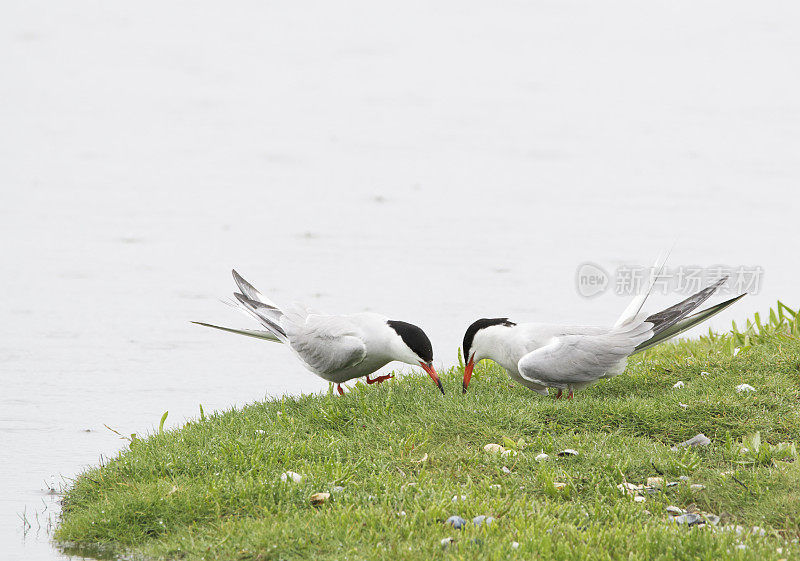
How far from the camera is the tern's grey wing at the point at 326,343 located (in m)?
6.44

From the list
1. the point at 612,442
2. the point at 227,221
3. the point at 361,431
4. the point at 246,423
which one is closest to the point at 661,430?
the point at 612,442

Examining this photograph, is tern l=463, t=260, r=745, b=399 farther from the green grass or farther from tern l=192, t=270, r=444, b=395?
tern l=192, t=270, r=444, b=395

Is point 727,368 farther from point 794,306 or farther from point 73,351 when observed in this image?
point 73,351

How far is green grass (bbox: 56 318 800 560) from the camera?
14.6 feet

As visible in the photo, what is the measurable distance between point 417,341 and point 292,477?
1.53 m

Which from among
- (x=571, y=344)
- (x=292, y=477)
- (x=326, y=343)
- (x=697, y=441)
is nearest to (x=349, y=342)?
(x=326, y=343)

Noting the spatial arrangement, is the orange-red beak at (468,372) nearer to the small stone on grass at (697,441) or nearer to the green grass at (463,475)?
the green grass at (463,475)

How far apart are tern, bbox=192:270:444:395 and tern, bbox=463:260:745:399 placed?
35cm

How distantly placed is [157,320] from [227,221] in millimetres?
2608

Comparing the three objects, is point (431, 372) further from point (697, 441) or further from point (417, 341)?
point (697, 441)

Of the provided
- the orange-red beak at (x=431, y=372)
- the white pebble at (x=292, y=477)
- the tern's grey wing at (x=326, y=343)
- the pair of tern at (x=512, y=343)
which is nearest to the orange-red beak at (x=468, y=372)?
the pair of tern at (x=512, y=343)

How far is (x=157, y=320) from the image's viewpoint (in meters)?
8.67

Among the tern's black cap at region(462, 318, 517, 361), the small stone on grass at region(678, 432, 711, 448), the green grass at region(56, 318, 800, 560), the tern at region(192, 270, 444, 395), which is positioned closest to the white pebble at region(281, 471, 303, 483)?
the green grass at region(56, 318, 800, 560)

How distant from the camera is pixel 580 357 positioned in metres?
6.05
